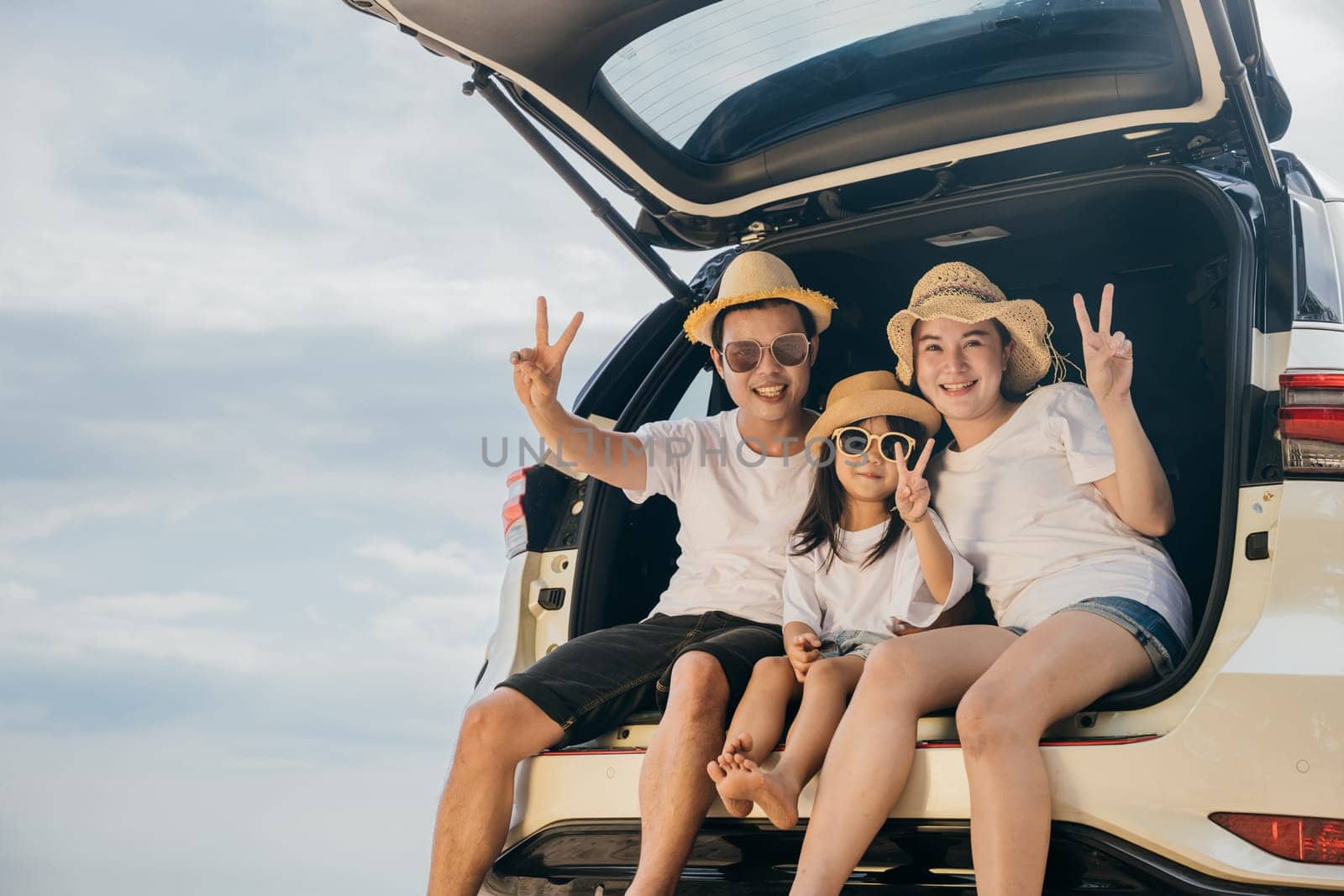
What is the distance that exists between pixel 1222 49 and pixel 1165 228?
1069mm

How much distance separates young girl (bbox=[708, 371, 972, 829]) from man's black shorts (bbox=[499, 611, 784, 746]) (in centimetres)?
9

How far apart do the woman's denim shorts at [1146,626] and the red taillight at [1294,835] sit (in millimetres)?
418

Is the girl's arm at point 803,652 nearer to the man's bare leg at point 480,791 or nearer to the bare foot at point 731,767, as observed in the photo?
the bare foot at point 731,767

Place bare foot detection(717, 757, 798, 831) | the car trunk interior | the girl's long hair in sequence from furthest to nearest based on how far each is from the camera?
1. the car trunk interior
2. the girl's long hair
3. bare foot detection(717, 757, 798, 831)

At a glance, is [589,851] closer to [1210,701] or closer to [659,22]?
[1210,701]

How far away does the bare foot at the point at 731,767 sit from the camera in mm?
2367

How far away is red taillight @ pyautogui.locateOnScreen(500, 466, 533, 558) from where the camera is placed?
311 centimetres

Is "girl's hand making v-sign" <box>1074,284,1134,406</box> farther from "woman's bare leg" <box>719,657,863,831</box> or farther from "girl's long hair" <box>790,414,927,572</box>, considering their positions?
"woman's bare leg" <box>719,657,863,831</box>

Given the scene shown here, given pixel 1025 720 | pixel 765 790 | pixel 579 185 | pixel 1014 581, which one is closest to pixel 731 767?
pixel 765 790

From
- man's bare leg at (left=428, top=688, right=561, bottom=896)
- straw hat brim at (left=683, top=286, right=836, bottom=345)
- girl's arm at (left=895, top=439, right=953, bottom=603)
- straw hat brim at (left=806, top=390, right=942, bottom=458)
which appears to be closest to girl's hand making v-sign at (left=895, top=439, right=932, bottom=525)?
girl's arm at (left=895, top=439, right=953, bottom=603)

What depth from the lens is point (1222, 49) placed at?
2404 mm

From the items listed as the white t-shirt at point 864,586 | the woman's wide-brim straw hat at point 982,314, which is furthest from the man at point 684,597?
the woman's wide-brim straw hat at point 982,314

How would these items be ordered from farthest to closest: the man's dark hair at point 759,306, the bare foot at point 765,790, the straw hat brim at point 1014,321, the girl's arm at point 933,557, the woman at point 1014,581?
the man's dark hair at point 759,306, the straw hat brim at point 1014,321, the girl's arm at point 933,557, the bare foot at point 765,790, the woman at point 1014,581

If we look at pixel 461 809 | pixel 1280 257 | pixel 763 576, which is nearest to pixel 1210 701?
pixel 1280 257
